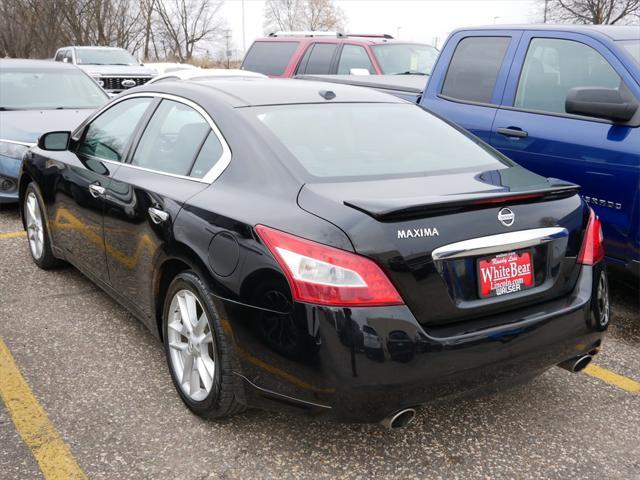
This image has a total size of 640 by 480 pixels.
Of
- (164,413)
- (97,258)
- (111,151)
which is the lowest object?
(164,413)

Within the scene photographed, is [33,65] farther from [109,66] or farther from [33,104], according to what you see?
[109,66]

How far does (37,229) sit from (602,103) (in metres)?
4.12

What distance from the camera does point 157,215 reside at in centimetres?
327

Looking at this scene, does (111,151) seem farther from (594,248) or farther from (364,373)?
(594,248)

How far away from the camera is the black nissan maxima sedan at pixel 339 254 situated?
2445 millimetres

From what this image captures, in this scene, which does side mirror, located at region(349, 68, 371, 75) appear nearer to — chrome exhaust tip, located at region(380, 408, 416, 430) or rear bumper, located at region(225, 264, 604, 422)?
rear bumper, located at region(225, 264, 604, 422)

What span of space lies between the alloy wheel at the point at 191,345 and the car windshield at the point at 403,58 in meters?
7.79

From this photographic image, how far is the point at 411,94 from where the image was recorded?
20.7ft

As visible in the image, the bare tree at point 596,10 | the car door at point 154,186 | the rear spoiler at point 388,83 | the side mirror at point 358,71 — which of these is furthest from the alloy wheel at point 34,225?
the bare tree at point 596,10

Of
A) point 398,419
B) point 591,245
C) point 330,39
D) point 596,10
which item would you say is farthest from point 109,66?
point 596,10

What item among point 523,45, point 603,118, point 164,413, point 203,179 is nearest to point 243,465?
point 164,413

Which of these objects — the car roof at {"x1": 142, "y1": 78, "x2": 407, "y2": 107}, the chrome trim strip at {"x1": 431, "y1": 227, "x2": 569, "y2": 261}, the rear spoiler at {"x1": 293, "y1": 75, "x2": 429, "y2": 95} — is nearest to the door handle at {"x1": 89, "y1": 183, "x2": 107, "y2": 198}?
the car roof at {"x1": 142, "y1": 78, "x2": 407, "y2": 107}

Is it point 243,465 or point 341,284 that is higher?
point 341,284

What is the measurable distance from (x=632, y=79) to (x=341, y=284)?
2955 millimetres
